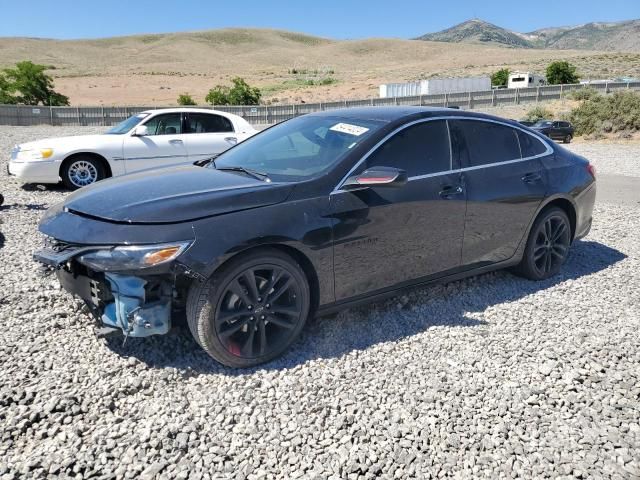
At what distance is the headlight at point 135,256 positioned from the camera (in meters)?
3.06

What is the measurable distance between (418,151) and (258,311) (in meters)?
1.79

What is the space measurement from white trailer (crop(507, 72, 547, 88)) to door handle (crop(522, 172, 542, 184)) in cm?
4796

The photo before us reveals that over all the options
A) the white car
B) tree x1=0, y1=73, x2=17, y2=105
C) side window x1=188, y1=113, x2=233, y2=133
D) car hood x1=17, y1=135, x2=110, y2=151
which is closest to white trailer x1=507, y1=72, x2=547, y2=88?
tree x1=0, y1=73, x2=17, y2=105

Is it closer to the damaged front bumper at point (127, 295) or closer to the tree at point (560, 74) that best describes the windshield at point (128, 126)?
the damaged front bumper at point (127, 295)

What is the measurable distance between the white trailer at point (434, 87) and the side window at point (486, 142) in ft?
139

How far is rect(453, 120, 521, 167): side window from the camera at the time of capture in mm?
4520

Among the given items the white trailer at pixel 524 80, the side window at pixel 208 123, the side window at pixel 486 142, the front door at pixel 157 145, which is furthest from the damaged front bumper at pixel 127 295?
the white trailer at pixel 524 80

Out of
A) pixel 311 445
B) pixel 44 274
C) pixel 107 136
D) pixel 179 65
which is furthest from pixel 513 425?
pixel 179 65

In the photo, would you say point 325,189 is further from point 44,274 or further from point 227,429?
point 44,274

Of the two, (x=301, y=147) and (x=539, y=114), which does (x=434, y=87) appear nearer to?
(x=539, y=114)

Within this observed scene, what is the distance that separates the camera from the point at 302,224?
3.49m

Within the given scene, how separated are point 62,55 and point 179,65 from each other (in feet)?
122

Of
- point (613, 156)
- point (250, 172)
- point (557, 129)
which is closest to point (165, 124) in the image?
point (250, 172)

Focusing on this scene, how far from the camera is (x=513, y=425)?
2992mm
